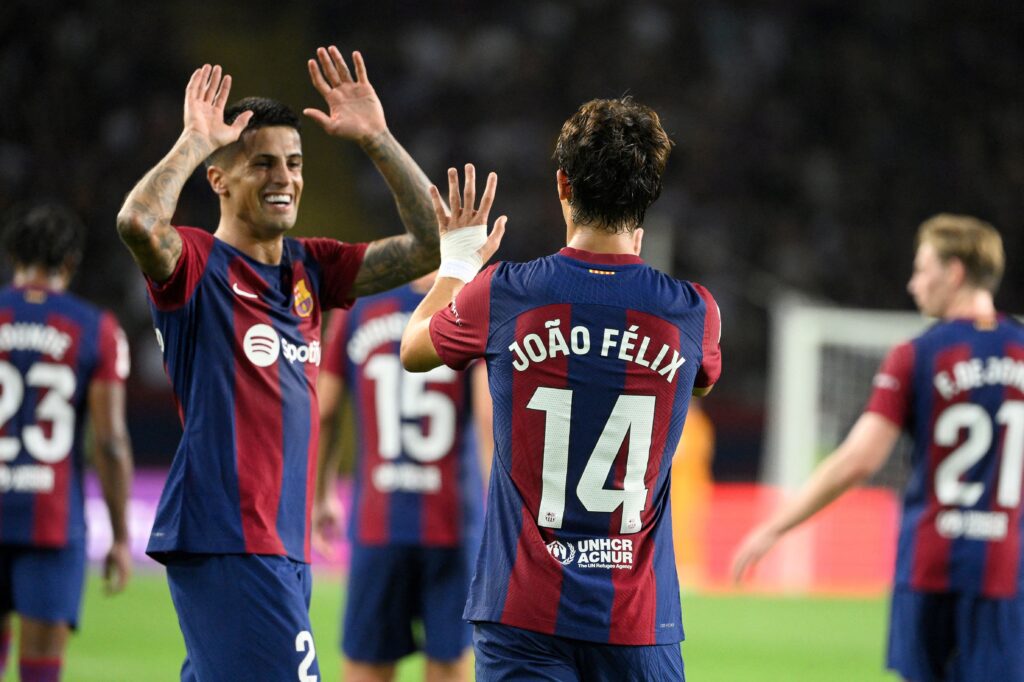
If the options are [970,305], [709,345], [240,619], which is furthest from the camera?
[970,305]

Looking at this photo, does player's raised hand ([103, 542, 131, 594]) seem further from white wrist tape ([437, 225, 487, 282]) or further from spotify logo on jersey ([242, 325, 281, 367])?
white wrist tape ([437, 225, 487, 282])

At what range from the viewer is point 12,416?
5961mm

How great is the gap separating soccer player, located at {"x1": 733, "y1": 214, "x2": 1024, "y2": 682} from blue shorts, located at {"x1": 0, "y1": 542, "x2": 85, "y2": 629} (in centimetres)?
281

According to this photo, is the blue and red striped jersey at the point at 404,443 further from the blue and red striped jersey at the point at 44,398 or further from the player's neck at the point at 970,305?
the player's neck at the point at 970,305

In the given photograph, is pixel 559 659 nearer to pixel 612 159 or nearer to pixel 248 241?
pixel 612 159

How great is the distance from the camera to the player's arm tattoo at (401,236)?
4371mm

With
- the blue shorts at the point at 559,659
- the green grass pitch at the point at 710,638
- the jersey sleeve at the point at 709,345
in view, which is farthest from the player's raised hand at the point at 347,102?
the green grass pitch at the point at 710,638

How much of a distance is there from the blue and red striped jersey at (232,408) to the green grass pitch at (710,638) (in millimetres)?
4183

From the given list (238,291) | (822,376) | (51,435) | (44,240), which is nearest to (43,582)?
(51,435)

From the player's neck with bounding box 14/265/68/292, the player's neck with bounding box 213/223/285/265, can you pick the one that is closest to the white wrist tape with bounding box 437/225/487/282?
the player's neck with bounding box 213/223/285/265

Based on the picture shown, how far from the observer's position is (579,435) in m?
3.42

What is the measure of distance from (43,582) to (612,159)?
142 inches

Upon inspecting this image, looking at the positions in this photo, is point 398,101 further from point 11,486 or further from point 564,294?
point 564,294

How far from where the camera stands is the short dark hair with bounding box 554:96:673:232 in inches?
135
